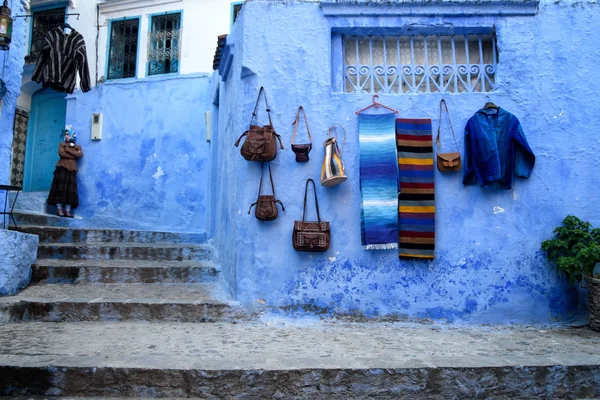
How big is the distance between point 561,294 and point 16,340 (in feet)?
16.6

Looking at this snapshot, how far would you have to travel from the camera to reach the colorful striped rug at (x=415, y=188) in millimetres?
4746

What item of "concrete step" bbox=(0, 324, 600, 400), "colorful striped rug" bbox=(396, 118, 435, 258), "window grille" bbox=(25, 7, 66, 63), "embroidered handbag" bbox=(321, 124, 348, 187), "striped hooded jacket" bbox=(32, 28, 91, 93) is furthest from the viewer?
"window grille" bbox=(25, 7, 66, 63)

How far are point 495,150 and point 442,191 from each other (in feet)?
2.13

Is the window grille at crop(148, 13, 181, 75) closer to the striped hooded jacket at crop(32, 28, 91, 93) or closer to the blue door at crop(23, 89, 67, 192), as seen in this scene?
the striped hooded jacket at crop(32, 28, 91, 93)

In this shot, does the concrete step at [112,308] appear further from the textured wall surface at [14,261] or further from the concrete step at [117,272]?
the concrete step at [117,272]

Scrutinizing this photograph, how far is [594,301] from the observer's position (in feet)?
14.4

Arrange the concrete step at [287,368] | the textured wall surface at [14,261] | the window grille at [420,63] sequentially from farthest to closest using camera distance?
the window grille at [420,63] < the textured wall surface at [14,261] < the concrete step at [287,368]

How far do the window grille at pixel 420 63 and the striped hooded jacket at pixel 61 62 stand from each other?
455cm

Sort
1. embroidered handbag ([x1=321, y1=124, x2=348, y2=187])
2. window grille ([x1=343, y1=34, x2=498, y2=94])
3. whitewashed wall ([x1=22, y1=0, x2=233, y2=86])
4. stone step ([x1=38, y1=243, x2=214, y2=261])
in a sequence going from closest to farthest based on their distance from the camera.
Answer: embroidered handbag ([x1=321, y1=124, x2=348, y2=187])
window grille ([x1=343, y1=34, x2=498, y2=94])
stone step ([x1=38, y1=243, x2=214, y2=261])
whitewashed wall ([x1=22, y1=0, x2=233, y2=86])

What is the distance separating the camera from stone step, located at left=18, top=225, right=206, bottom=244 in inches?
257

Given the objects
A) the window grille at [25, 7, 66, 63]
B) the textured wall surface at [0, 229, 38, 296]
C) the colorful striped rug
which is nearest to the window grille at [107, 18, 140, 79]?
the window grille at [25, 7, 66, 63]

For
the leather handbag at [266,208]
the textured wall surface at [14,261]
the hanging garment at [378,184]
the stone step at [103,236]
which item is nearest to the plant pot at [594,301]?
the hanging garment at [378,184]

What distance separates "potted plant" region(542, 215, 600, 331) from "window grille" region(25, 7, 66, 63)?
34.7ft

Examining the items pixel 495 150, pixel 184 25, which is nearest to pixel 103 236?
pixel 184 25
